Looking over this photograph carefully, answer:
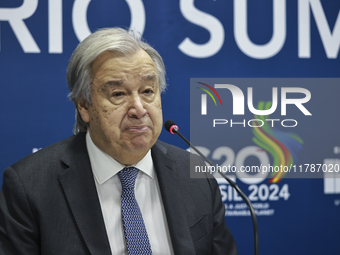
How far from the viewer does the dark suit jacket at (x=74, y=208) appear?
1.27 meters

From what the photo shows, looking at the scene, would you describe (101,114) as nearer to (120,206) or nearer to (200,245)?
(120,206)

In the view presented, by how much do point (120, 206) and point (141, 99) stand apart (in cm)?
45

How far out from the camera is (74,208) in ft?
4.32

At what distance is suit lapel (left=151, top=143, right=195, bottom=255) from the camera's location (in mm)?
1397

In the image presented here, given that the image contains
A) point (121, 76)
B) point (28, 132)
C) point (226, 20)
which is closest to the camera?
point (121, 76)

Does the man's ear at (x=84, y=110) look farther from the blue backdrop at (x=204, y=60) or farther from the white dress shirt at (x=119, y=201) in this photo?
the blue backdrop at (x=204, y=60)

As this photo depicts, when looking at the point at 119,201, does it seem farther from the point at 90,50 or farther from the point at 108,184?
the point at 90,50

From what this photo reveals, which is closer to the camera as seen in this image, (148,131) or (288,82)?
(148,131)

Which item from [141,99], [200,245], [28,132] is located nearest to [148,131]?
[141,99]

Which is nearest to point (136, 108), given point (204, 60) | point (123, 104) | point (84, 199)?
point (123, 104)

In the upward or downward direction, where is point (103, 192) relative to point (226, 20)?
downward

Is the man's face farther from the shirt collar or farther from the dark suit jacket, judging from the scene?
the dark suit jacket

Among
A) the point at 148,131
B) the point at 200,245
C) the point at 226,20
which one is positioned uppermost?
the point at 226,20

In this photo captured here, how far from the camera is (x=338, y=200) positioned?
95.4 inches
